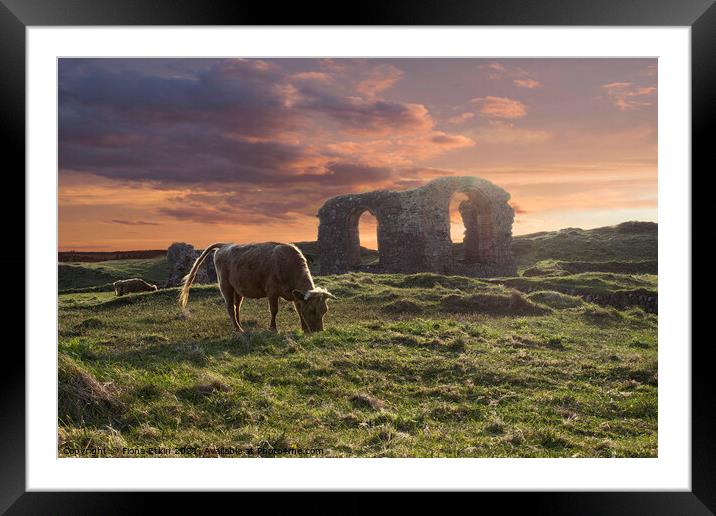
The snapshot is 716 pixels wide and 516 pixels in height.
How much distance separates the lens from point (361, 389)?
737 cm

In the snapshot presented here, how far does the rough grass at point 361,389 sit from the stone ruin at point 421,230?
13.7 meters

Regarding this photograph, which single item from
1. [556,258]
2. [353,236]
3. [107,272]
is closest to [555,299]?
[353,236]

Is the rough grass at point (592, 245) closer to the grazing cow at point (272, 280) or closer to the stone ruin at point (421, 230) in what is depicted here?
the stone ruin at point (421, 230)

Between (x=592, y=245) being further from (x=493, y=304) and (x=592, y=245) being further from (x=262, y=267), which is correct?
(x=262, y=267)

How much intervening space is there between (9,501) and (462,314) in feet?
38.6

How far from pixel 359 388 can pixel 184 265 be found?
62.2ft

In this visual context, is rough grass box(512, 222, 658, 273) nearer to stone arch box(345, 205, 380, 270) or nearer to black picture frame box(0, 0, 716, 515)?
stone arch box(345, 205, 380, 270)

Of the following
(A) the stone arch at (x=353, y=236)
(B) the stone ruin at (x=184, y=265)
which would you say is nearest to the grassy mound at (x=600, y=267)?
(A) the stone arch at (x=353, y=236)

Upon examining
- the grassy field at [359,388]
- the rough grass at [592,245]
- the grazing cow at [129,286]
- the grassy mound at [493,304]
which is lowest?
the grassy field at [359,388]

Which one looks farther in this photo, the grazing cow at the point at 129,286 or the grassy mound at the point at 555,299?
the grazing cow at the point at 129,286

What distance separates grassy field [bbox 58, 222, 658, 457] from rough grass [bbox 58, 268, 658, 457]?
0.02 meters
